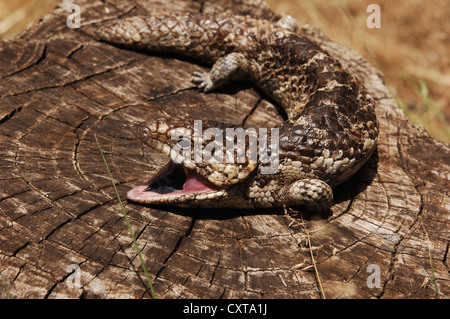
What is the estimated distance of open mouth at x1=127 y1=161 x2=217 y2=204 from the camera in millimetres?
3732

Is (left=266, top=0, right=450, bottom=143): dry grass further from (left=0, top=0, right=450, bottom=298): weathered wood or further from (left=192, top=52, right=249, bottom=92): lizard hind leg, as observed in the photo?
(left=192, top=52, right=249, bottom=92): lizard hind leg

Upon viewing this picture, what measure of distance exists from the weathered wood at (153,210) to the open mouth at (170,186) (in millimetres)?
113

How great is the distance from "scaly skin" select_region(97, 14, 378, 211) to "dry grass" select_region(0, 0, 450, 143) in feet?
11.9

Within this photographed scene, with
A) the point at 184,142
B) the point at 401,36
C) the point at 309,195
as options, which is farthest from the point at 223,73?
the point at 401,36

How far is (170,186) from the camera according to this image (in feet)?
13.1

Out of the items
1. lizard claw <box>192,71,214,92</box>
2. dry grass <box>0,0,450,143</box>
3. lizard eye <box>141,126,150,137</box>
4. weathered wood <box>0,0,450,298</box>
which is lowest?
weathered wood <box>0,0,450,298</box>

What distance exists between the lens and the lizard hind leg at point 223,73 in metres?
5.43

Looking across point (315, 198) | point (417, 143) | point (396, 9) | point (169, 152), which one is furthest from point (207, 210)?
point (396, 9)

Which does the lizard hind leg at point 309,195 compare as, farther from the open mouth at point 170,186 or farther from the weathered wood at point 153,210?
the open mouth at point 170,186

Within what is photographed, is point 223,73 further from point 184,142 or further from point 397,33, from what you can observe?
point 397,33

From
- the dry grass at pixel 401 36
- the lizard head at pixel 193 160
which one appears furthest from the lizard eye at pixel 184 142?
the dry grass at pixel 401 36

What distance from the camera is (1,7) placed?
8.95 meters

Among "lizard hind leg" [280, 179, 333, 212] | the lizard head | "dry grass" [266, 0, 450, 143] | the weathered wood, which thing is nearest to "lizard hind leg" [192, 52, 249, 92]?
the weathered wood

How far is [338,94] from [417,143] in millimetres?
1128
